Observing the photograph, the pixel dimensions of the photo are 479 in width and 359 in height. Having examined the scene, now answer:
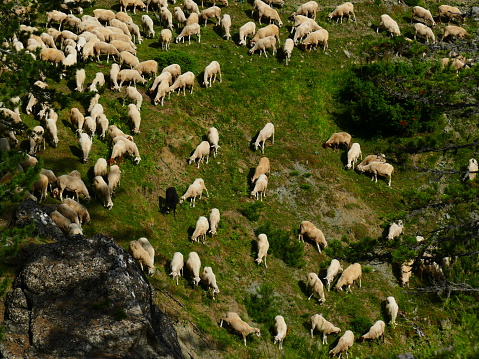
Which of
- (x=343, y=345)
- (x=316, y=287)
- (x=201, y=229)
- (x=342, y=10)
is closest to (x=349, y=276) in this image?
(x=316, y=287)

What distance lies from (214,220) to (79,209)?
522cm

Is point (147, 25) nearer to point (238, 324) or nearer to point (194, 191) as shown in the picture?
point (194, 191)

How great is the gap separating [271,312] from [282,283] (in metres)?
1.85

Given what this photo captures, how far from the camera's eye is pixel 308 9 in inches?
1400

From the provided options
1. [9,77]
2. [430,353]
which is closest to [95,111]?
[9,77]

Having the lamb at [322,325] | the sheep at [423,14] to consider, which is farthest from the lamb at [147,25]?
the lamb at [322,325]

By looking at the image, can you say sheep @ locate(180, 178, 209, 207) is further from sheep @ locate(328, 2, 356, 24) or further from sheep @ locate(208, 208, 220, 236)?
sheep @ locate(328, 2, 356, 24)

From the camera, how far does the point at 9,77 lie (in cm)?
1469

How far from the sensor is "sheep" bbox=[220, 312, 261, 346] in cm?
1677

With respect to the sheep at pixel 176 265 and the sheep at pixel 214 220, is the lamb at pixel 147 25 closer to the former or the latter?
the sheep at pixel 214 220

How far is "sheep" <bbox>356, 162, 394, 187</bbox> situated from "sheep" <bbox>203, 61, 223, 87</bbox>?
27.9ft

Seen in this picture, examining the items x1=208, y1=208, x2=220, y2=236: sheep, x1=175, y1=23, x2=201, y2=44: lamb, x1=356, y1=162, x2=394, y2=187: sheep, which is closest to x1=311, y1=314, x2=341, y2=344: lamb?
x1=208, y1=208, x2=220, y2=236: sheep

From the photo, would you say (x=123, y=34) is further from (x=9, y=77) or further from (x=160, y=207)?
(x=9, y=77)

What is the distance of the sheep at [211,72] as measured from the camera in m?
27.6
